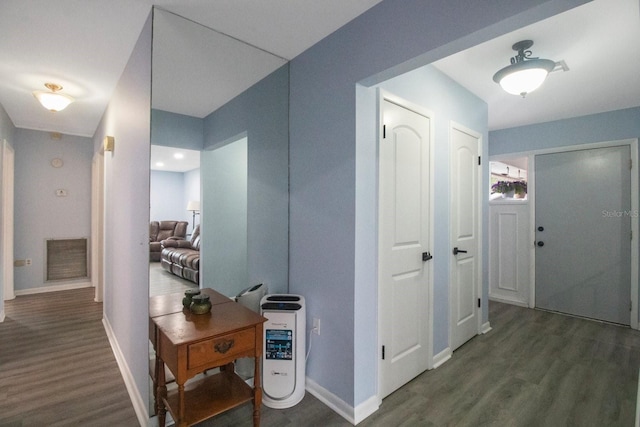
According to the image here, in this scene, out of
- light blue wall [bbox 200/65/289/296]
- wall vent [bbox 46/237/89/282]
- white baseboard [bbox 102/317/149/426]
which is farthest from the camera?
wall vent [bbox 46/237/89/282]

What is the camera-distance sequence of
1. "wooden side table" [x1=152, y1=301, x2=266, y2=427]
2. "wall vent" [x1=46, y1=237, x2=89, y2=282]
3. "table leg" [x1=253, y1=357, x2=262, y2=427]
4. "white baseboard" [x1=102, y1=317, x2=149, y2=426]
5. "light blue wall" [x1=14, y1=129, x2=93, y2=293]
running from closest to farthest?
1. "wooden side table" [x1=152, y1=301, x2=266, y2=427]
2. "table leg" [x1=253, y1=357, x2=262, y2=427]
3. "white baseboard" [x1=102, y1=317, x2=149, y2=426]
4. "light blue wall" [x1=14, y1=129, x2=93, y2=293]
5. "wall vent" [x1=46, y1=237, x2=89, y2=282]

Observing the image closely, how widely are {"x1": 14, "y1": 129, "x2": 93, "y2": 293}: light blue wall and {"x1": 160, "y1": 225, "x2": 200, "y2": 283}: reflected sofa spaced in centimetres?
405

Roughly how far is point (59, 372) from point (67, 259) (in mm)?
3201

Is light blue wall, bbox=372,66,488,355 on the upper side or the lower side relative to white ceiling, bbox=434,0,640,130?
lower

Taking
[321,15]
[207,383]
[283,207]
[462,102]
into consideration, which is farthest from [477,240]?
[207,383]

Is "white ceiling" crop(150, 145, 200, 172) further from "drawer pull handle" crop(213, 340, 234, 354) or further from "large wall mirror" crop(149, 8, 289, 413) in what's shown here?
"drawer pull handle" crop(213, 340, 234, 354)

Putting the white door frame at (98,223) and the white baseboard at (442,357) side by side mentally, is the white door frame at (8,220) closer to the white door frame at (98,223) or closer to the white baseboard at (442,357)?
the white door frame at (98,223)

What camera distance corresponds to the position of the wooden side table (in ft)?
4.89

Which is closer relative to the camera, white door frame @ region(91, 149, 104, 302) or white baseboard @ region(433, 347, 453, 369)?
white baseboard @ region(433, 347, 453, 369)

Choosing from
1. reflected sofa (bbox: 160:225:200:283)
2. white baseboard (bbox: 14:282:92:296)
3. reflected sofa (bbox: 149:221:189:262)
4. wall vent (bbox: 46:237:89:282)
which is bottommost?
white baseboard (bbox: 14:282:92:296)

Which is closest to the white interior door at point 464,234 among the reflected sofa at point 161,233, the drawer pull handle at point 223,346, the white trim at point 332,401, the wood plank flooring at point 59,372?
the white trim at point 332,401

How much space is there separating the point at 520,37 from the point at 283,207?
2.05 meters

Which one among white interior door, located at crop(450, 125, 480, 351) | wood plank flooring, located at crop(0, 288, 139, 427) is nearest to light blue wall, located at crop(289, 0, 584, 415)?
white interior door, located at crop(450, 125, 480, 351)

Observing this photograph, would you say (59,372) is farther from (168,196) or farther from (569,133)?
(569,133)
